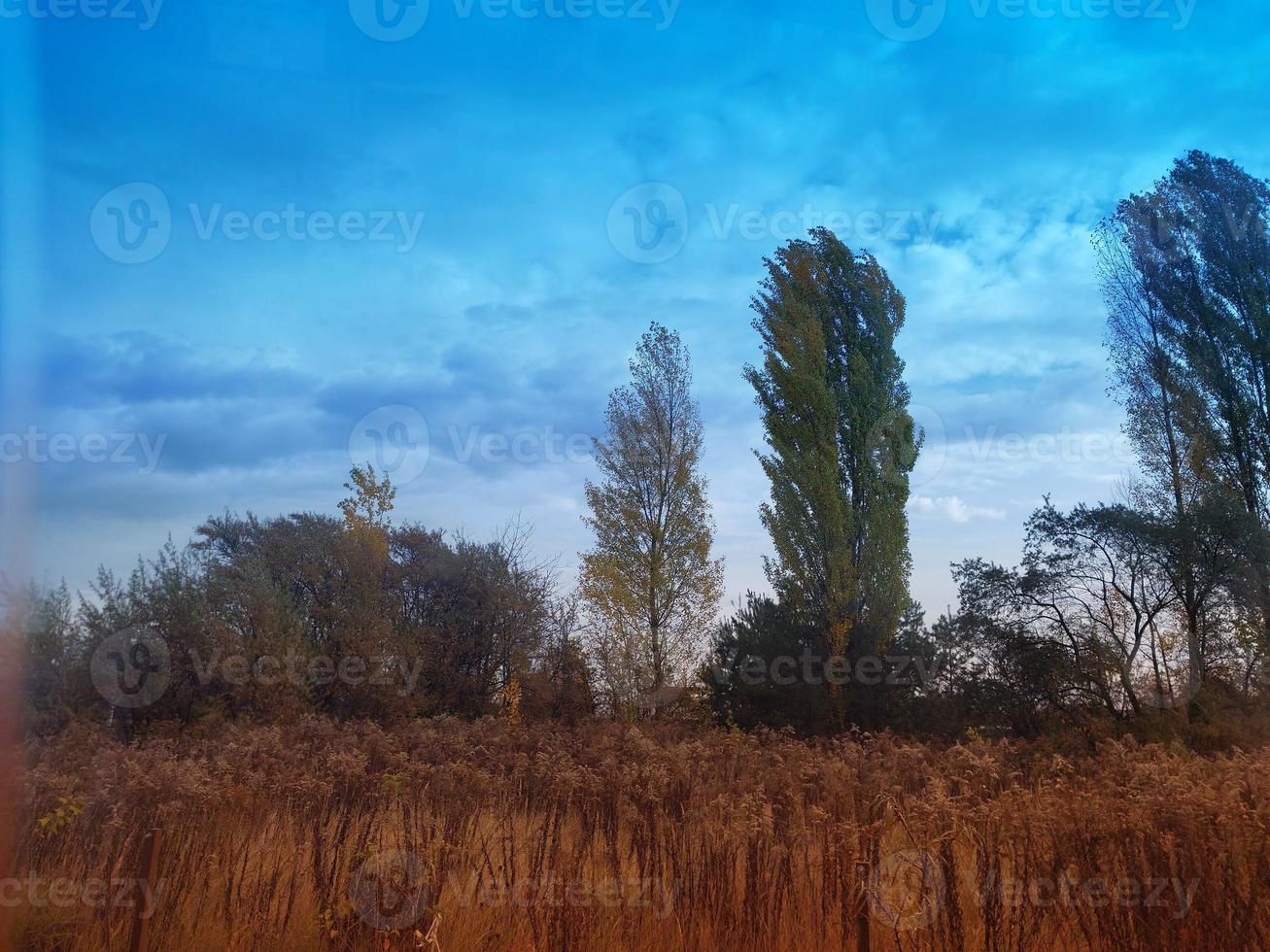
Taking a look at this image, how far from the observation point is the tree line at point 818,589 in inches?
591

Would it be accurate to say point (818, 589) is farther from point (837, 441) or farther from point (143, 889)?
point (143, 889)

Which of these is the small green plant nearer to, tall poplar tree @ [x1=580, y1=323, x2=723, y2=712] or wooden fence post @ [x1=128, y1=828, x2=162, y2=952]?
wooden fence post @ [x1=128, y1=828, x2=162, y2=952]

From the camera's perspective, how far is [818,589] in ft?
63.7

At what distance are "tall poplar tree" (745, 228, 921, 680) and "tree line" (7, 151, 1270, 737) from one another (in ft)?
0.19

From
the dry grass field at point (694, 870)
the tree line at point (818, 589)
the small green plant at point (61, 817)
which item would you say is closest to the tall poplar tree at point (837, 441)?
the tree line at point (818, 589)

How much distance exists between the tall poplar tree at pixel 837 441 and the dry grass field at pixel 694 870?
11404mm

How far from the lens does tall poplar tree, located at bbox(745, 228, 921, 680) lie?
19141 millimetres

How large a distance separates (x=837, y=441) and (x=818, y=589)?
11.6 ft

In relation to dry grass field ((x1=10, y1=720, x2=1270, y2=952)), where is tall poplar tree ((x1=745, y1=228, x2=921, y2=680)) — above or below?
above

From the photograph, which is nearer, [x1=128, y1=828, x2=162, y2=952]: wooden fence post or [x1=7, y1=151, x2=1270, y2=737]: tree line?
[x1=128, y1=828, x2=162, y2=952]: wooden fence post

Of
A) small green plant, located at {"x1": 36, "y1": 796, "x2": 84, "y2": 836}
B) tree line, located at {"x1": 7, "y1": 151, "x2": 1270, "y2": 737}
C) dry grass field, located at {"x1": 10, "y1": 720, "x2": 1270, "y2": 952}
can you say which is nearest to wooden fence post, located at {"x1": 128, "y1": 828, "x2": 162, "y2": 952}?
dry grass field, located at {"x1": 10, "y1": 720, "x2": 1270, "y2": 952}

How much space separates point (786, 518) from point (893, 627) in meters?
3.27

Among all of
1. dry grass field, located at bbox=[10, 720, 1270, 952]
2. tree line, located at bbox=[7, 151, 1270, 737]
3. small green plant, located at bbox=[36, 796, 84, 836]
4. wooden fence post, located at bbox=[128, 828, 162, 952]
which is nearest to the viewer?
wooden fence post, located at bbox=[128, 828, 162, 952]

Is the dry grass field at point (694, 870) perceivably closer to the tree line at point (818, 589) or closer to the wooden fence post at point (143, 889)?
the wooden fence post at point (143, 889)
